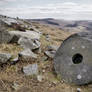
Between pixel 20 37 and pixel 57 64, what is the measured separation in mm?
3378

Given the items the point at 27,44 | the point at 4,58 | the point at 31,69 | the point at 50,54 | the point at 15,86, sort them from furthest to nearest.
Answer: the point at 27,44 < the point at 50,54 < the point at 4,58 < the point at 31,69 < the point at 15,86

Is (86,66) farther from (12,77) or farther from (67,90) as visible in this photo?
(12,77)

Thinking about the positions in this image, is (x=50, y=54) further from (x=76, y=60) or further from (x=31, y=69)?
(x=31, y=69)

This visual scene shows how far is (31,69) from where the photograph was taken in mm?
8078

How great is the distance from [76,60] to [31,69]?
1926 mm

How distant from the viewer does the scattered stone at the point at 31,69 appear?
792 centimetres

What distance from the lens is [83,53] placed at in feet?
26.9

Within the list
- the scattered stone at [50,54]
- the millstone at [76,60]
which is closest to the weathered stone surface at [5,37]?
the scattered stone at [50,54]

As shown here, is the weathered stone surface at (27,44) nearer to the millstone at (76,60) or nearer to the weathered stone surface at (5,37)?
the weathered stone surface at (5,37)

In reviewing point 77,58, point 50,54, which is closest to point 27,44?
point 50,54

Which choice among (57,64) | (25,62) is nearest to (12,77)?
(25,62)

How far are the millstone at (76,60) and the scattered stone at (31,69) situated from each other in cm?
84

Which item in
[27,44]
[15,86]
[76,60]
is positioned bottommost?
[15,86]

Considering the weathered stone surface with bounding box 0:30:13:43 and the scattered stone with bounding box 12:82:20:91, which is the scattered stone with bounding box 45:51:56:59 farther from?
the scattered stone with bounding box 12:82:20:91
